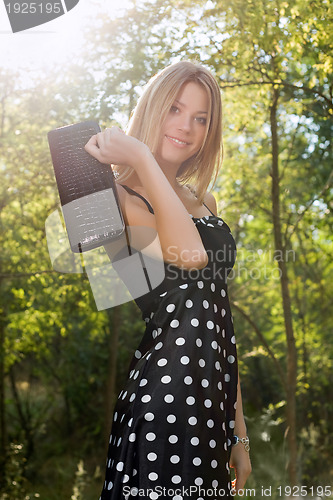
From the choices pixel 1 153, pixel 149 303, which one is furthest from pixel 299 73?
pixel 149 303

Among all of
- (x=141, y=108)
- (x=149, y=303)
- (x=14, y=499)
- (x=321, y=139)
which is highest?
(x=141, y=108)

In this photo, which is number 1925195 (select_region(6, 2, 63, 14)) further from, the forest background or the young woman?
the young woman

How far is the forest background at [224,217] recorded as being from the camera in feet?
10.5

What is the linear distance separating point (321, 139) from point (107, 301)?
2.47 meters

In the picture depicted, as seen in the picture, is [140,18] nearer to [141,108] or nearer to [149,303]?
[141,108]

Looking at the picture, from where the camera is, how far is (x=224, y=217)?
490 cm

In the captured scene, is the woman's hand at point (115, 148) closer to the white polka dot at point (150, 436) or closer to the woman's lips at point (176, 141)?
the woman's lips at point (176, 141)

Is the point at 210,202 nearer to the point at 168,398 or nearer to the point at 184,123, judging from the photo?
the point at 184,123

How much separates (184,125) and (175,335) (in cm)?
75

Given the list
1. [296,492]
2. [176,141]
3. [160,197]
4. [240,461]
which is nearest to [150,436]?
[240,461]

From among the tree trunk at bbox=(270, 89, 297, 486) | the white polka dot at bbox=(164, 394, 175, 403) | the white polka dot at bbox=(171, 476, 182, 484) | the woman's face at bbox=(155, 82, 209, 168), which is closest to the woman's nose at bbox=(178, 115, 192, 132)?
the woman's face at bbox=(155, 82, 209, 168)

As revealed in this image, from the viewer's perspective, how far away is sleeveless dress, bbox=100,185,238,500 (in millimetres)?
1610

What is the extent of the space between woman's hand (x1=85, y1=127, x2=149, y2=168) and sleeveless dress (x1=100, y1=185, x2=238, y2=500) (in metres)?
0.21

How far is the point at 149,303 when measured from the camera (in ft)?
6.08
